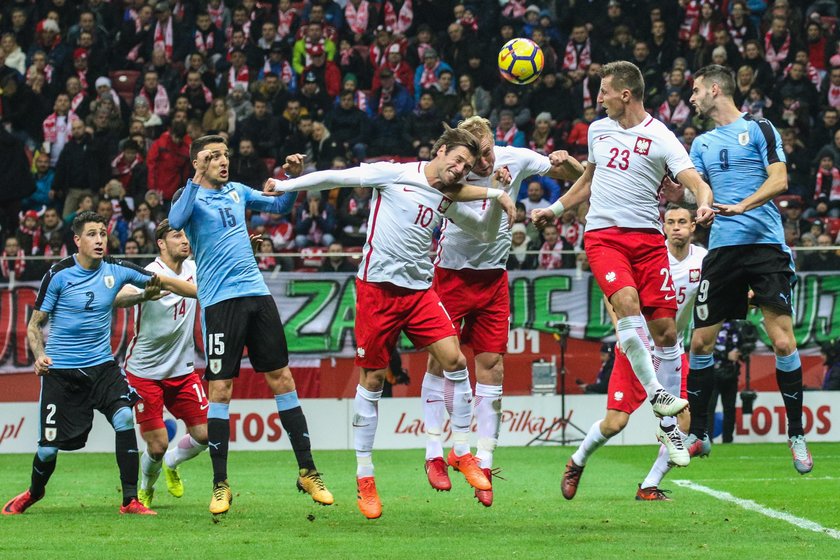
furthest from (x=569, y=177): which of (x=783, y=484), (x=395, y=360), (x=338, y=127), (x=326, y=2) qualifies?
(x=326, y=2)

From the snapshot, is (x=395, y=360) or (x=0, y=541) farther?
(x=395, y=360)

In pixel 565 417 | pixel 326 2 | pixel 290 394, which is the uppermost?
pixel 326 2

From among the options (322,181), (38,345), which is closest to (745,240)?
(322,181)

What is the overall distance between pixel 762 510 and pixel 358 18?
15766mm

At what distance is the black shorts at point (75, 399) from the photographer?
→ 35.0ft

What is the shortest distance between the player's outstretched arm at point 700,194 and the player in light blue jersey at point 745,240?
93cm

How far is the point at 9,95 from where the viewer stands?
2192cm

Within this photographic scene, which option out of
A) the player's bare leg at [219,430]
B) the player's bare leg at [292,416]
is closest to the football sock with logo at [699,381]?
the player's bare leg at [292,416]

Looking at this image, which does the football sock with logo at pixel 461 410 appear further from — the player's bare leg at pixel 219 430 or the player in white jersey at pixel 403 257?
the player's bare leg at pixel 219 430

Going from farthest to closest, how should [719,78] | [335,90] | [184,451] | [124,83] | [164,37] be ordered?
[164,37]
[124,83]
[335,90]
[184,451]
[719,78]

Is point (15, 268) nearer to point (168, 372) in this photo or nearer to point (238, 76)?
point (168, 372)

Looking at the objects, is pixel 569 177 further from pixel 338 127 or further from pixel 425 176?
pixel 338 127

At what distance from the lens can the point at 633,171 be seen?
9555mm

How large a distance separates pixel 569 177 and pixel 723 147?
4.07ft
